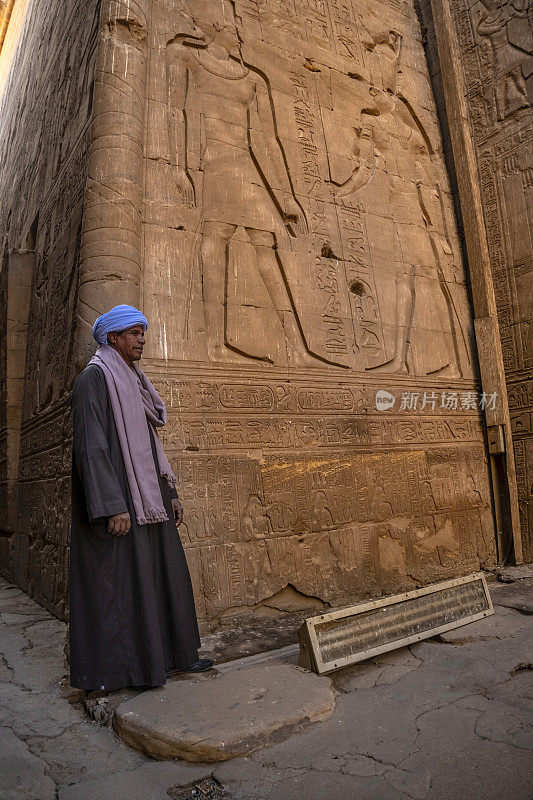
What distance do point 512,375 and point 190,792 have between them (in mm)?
4615

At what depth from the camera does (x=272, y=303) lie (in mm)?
4168

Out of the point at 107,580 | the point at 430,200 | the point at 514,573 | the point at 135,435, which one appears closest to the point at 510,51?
the point at 430,200

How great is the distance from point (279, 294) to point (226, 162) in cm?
→ 107

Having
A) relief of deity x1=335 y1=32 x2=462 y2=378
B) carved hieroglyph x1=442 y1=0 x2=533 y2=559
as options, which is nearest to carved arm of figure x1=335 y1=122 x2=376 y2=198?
relief of deity x1=335 y1=32 x2=462 y2=378

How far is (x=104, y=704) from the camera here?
225 centimetres

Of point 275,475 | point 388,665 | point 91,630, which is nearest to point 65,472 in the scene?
point 275,475

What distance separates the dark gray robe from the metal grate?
1.97ft

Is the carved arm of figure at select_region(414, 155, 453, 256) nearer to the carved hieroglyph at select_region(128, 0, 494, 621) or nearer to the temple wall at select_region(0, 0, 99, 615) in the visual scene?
the carved hieroglyph at select_region(128, 0, 494, 621)

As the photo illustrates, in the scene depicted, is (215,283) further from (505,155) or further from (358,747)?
(505,155)

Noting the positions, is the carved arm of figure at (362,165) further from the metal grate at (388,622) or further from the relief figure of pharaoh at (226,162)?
the metal grate at (388,622)

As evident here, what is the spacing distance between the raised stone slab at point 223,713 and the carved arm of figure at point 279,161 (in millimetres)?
3267

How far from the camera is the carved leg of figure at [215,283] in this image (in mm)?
3844

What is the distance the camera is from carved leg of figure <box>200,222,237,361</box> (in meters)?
3.84

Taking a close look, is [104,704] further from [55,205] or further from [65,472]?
[55,205]
